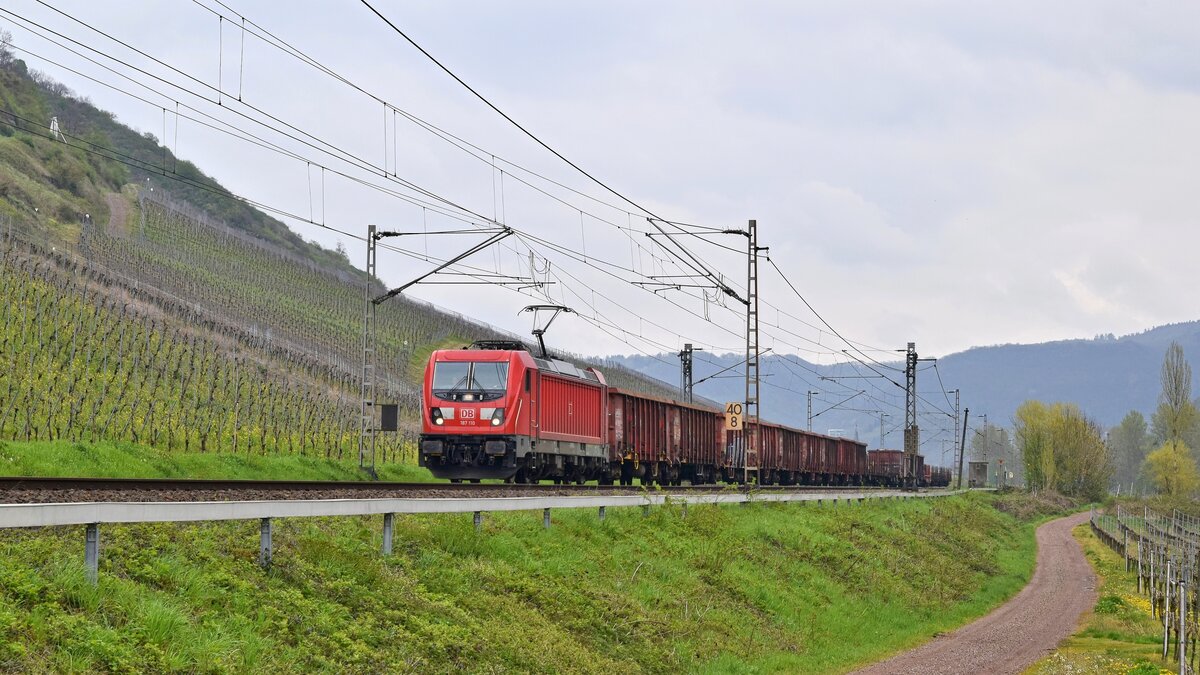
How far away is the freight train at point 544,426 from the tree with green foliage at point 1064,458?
8206 cm

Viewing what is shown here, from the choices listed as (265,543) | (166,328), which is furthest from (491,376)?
(166,328)

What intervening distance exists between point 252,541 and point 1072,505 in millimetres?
114659

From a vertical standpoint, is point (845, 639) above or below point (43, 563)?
below

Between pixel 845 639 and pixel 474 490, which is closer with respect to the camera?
pixel 474 490

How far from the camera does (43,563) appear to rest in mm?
11680

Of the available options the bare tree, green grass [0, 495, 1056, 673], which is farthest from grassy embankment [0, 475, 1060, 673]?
the bare tree

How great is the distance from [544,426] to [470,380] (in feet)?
9.21

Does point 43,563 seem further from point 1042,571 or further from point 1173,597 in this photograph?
point 1042,571

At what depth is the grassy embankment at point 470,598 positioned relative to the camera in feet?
36.3

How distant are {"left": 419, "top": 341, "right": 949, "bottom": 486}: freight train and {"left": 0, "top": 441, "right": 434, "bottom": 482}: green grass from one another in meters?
3.63

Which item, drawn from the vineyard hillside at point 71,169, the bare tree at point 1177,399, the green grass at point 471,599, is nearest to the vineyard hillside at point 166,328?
the vineyard hillside at point 71,169

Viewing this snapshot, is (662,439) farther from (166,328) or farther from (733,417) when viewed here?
(166,328)

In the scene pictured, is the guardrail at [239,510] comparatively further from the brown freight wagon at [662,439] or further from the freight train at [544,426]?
the brown freight wagon at [662,439]

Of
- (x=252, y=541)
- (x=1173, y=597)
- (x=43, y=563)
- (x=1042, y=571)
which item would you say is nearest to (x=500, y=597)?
(x=252, y=541)
